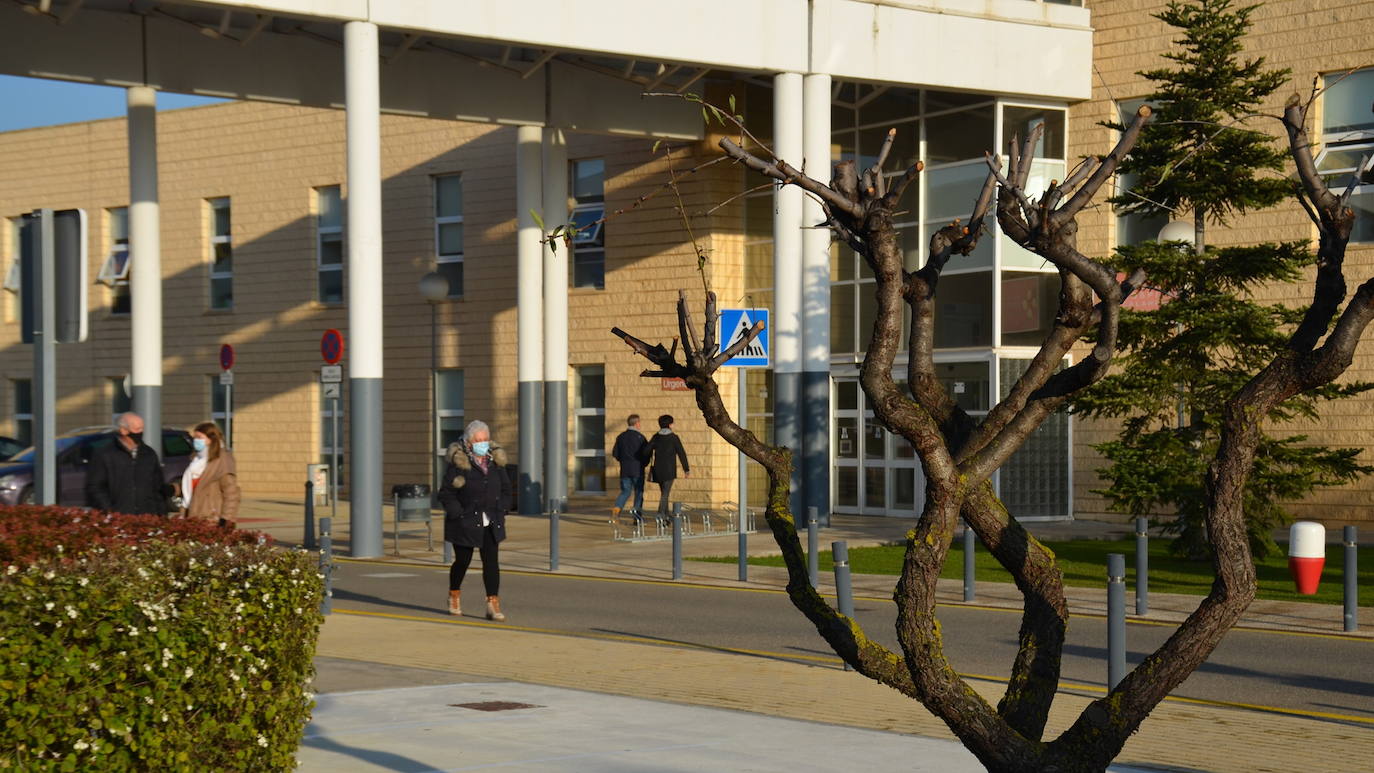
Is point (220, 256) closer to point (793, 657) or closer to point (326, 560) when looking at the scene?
point (326, 560)

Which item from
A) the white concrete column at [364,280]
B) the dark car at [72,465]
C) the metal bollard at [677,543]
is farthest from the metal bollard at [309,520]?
the metal bollard at [677,543]

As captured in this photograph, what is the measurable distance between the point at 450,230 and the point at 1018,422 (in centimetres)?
3253

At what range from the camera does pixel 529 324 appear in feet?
102

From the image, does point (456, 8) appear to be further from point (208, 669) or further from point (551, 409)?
point (208, 669)

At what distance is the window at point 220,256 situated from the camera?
4153 cm

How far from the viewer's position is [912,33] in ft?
88.8

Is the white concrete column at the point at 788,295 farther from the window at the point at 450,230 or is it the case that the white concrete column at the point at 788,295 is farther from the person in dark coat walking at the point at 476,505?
the window at the point at 450,230

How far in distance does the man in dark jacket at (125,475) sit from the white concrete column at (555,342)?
17.7 m

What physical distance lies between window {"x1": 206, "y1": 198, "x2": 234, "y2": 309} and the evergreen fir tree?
2663 centimetres

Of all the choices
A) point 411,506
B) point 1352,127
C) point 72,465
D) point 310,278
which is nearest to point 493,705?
point 411,506

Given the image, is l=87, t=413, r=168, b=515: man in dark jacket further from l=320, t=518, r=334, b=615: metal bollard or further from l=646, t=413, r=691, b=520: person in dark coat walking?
l=646, t=413, r=691, b=520: person in dark coat walking

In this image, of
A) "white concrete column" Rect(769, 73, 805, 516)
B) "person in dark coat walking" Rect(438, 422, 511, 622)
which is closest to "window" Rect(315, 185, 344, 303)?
"white concrete column" Rect(769, 73, 805, 516)

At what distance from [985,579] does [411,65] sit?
13.6 metres

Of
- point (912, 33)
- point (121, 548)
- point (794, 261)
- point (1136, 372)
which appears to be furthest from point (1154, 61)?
point (121, 548)
